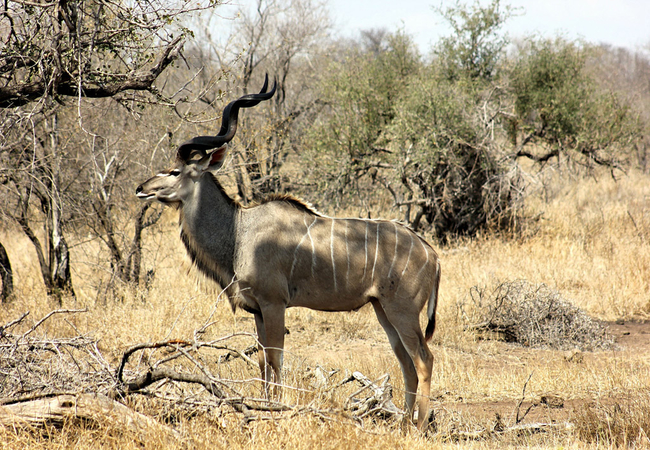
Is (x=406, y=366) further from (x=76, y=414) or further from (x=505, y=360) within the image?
(x=76, y=414)

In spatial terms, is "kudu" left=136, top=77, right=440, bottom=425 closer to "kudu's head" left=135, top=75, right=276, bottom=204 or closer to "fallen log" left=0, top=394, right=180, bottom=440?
"kudu's head" left=135, top=75, right=276, bottom=204

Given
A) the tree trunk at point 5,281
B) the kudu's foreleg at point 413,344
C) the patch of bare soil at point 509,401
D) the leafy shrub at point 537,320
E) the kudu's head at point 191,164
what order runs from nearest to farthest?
1. the patch of bare soil at point 509,401
2. the kudu's foreleg at point 413,344
3. the kudu's head at point 191,164
4. the leafy shrub at point 537,320
5. the tree trunk at point 5,281

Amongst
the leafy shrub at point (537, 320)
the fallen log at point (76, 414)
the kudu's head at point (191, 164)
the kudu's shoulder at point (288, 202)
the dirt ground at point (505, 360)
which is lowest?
the dirt ground at point (505, 360)

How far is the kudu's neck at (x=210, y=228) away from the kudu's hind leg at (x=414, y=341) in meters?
1.29

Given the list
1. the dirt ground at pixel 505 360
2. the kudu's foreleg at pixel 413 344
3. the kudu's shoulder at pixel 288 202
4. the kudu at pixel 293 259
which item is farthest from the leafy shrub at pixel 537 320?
the kudu's shoulder at pixel 288 202

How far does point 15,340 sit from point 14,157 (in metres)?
3.21

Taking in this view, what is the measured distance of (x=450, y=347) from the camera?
615 centimetres

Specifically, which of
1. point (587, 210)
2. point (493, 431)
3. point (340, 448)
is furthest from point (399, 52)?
point (340, 448)

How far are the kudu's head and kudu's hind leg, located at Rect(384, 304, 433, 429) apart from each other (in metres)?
1.77

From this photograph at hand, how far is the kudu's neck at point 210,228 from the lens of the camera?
181 inches

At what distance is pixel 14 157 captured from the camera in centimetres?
615

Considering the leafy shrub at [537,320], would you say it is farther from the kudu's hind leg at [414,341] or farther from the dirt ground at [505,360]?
the kudu's hind leg at [414,341]

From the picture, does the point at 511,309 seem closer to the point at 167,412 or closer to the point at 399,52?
the point at 167,412

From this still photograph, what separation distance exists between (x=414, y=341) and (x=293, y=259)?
106cm
